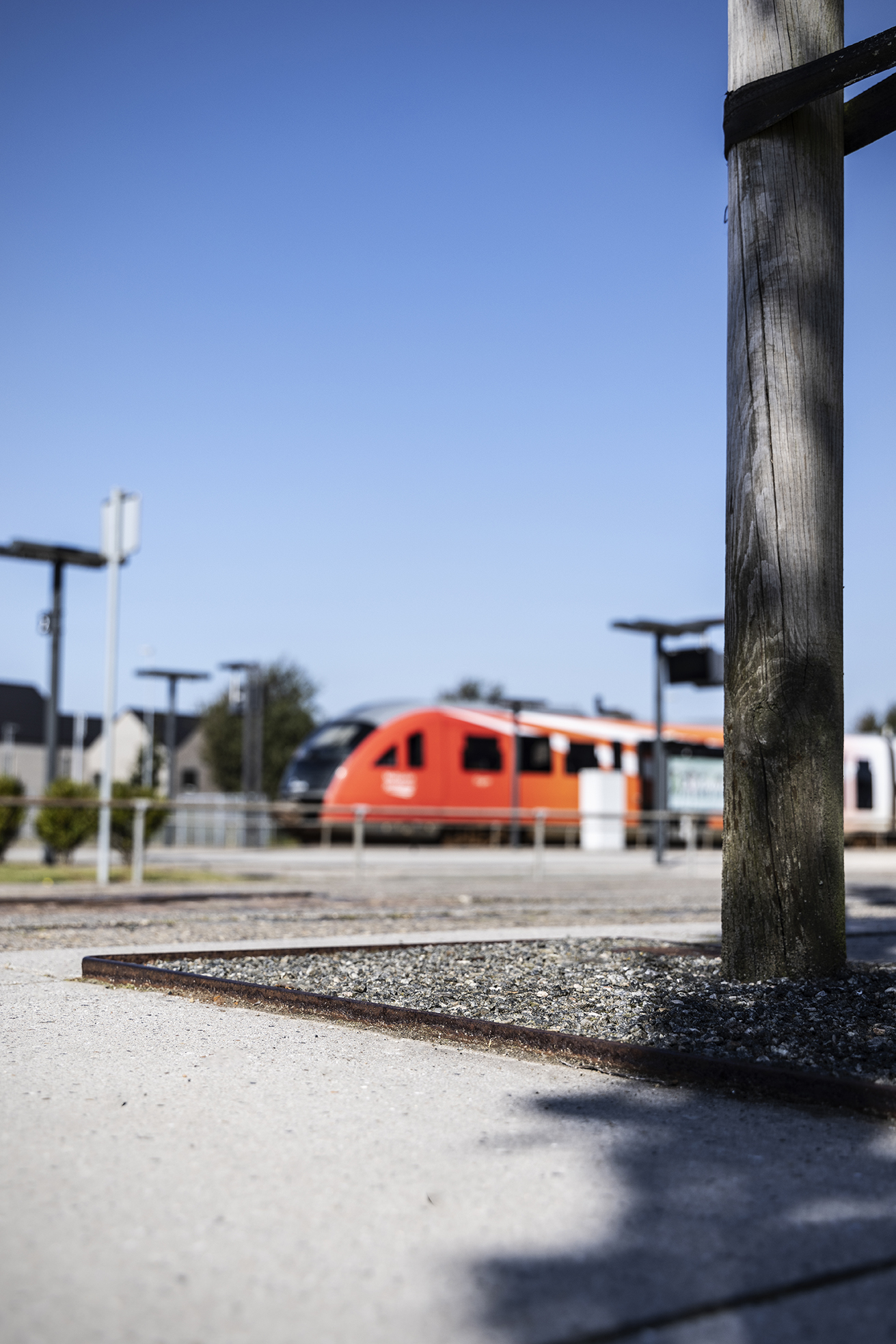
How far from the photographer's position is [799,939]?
4438 millimetres

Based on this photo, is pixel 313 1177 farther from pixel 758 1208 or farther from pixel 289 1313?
pixel 758 1208

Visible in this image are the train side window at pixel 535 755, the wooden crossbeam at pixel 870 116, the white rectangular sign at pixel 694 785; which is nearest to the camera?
the wooden crossbeam at pixel 870 116

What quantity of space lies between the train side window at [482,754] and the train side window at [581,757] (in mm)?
2150

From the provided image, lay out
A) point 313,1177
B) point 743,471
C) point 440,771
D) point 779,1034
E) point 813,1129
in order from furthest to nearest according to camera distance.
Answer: point 440,771 → point 743,471 → point 779,1034 → point 813,1129 → point 313,1177

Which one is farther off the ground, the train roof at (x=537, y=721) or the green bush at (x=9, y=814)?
the train roof at (x=537, y=721)

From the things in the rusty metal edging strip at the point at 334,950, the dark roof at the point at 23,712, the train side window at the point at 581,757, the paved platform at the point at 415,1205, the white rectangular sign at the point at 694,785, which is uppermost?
the dark roof at the point at 23,712

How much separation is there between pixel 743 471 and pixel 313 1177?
10.5 feet

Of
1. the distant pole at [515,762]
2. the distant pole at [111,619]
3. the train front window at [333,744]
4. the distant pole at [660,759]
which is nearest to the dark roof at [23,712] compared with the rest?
the train front window at [333,744]

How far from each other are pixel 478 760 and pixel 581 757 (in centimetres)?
314

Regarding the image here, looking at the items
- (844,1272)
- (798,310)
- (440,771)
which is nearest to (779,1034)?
(844,1272)

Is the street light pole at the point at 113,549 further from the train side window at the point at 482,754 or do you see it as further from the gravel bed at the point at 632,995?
the train side window at the point at 482,754

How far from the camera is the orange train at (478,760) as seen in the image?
2583 centimetres

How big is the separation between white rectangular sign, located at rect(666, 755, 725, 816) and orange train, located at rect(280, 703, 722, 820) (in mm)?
24

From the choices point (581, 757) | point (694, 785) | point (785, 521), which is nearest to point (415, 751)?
A: point (581, 757)
